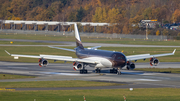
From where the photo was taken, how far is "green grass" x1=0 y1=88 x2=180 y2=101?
33625 millimetres

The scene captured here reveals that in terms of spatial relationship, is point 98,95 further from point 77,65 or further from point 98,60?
point 98,60

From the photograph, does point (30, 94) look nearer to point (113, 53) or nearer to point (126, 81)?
point (126, 81)

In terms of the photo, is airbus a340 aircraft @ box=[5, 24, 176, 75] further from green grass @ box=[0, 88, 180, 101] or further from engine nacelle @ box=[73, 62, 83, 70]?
green grass @ box=[0, 88, 180, 101]

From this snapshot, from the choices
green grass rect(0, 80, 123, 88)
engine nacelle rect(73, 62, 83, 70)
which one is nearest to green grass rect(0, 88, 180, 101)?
green grass rect(0, 80, 123, 88)

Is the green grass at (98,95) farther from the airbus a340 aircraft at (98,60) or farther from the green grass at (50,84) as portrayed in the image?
the airbus a340 aircraft at (98,60)

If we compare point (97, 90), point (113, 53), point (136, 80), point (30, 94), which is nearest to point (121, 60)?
point (113, 53)

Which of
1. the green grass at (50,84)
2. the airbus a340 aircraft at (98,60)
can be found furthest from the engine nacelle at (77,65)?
the green grass at (50,84)

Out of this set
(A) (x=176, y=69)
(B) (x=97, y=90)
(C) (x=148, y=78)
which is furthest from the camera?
(A) (x=176, y=69)

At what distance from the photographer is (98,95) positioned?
3597 centimetres

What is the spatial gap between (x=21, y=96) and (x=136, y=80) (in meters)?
20.2

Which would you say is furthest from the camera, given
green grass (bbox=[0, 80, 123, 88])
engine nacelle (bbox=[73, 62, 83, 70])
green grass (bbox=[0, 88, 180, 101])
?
engine nacelle (bbox=[73, 62, 83, 70])

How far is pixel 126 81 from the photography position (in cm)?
4747

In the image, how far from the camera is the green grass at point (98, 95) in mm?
33625

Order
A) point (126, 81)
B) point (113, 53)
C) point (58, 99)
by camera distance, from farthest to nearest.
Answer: point (113, 53)
point (126, 81)
point (58, 99)
